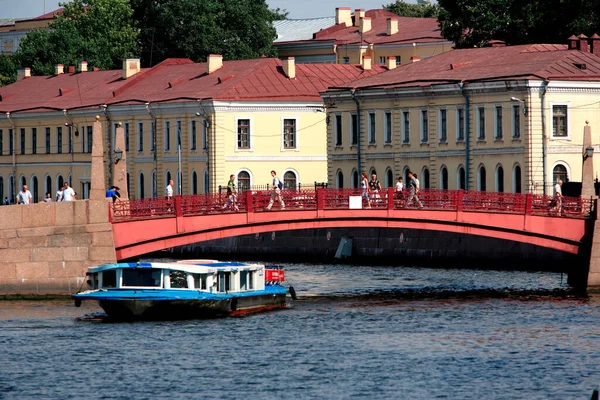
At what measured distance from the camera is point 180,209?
193 feet

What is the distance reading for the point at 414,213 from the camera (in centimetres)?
6150

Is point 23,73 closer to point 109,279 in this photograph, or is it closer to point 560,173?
point 560,173

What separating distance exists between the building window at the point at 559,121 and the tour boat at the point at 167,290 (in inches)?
904

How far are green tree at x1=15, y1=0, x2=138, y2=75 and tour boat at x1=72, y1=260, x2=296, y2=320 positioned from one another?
2651 inches

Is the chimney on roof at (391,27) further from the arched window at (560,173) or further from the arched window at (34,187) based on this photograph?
the arched window at (560,173)

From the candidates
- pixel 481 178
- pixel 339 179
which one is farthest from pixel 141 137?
pixel 481 178

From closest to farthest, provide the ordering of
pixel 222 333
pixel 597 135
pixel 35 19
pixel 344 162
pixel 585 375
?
pixel 585 375
pixel 222 333
pixel 597 135
pixel 344 162
pixel 35 19

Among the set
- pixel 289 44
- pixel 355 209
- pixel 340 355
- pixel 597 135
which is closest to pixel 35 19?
pixel 289 44

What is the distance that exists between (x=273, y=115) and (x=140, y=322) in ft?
135

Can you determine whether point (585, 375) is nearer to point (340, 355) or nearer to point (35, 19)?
point (340, 355)

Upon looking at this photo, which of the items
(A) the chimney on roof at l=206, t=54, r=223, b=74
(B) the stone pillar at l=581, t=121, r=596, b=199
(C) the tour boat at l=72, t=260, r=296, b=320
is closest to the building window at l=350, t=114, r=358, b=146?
→ (A) the chimney on roof at l=206, t=54, r=223, b=74

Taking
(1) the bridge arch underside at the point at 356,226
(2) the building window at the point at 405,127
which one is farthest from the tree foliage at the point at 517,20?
(1) the bridge arch underside at the point at 356,226

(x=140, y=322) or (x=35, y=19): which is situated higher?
(x=35, y=19)

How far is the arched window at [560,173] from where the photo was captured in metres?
77.2
